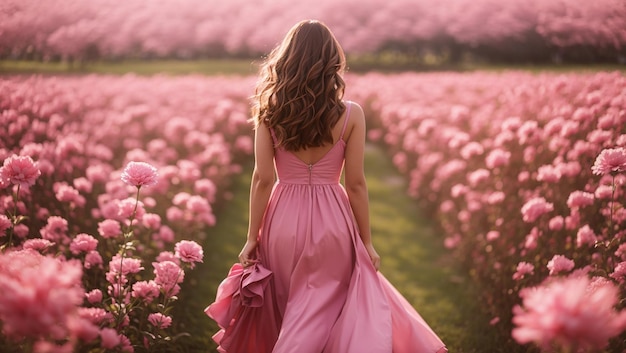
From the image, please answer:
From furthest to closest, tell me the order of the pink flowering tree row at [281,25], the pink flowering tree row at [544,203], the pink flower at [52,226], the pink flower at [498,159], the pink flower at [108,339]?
the pink flowering tree row at [281,25] → the pink flower at [498,159] → the pink flower at [52,226] → the pink flower at [108,339] → the pink flowering tree row at [544,203]

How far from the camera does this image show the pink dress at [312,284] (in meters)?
2.75

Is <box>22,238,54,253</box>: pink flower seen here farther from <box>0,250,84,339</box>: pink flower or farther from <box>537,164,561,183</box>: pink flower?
<box>537,164,561,183</box>: pink flower

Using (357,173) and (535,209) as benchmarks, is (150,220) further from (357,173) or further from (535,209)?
(535,209)

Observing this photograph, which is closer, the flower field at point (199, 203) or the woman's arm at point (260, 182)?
the flower field at point (199, 203)

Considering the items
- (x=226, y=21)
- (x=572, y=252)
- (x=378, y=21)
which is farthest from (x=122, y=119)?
(x=378, y=21)

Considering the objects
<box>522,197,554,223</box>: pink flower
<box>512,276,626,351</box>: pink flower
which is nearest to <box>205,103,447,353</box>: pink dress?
<box>512,276,626,351</box>: pink flower

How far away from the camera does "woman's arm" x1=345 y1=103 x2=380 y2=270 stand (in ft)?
9.30

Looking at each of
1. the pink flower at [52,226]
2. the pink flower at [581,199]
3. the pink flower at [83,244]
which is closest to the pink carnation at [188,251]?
the pink flower at [83,244]

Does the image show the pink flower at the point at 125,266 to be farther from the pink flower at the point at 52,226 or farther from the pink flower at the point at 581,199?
the pink flower at the point at 581,199

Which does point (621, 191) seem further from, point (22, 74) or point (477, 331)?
point (22, 74)

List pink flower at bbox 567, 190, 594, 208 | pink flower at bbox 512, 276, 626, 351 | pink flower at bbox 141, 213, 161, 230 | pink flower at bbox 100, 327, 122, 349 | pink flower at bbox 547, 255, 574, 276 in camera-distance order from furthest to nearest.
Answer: pink flower at bbox 141, 213, 161, 230 < pink flower at bbox 567, 190, 594, 208 < pink flower at bbox 547, 255, 574, 276 < pink flower at bbox 100, 327, 122, 349 < pink flower at bbox 512, 276, 626, 351

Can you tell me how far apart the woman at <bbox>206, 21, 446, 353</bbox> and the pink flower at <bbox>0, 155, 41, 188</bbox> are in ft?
3.96

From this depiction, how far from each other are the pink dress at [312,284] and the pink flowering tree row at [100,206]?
39cm

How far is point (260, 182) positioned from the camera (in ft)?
9.59
